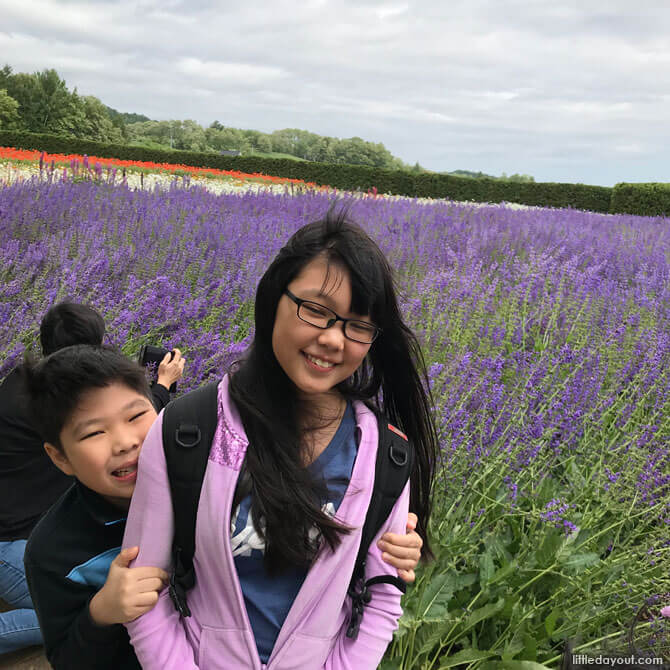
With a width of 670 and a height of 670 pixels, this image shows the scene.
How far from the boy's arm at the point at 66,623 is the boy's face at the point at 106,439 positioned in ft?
0.64

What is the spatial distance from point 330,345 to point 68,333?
39.2 inches

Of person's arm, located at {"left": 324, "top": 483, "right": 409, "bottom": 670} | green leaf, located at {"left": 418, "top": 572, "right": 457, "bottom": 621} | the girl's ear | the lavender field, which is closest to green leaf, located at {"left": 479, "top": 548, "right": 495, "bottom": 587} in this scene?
the lavender field

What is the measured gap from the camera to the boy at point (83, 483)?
1274 millimetres

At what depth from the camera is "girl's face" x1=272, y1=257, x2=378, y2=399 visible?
1211 mm

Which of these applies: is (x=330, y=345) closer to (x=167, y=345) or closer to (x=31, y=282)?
(x=167, y=345)

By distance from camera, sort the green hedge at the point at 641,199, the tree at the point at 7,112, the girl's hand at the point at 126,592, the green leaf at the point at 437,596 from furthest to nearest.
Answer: the tree at the point at 7,112, the green hedge at the point at 641,199, the green leaf at the point at 437,596, the girl's hand at the point at 126,592

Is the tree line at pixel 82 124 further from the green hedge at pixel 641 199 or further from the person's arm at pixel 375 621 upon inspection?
the person's arm at pixel 375 621

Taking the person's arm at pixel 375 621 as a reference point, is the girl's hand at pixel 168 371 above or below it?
above

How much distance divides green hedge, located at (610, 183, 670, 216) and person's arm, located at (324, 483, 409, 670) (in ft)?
60.2

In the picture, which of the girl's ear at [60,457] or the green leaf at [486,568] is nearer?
the girl's ear at [60,457]

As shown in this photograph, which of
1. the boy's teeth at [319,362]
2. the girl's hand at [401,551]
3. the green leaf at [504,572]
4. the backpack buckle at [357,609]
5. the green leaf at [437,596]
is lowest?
the green leaf at [437,596]

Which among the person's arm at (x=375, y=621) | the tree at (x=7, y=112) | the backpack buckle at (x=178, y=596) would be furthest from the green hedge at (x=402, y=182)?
the tree at (x=7, y=112)

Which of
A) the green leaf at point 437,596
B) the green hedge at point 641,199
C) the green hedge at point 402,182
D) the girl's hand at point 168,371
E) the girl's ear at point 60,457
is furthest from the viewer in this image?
the green hedge at point 402,182

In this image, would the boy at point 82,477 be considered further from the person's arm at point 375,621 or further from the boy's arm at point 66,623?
the person's arm at point 375,621
